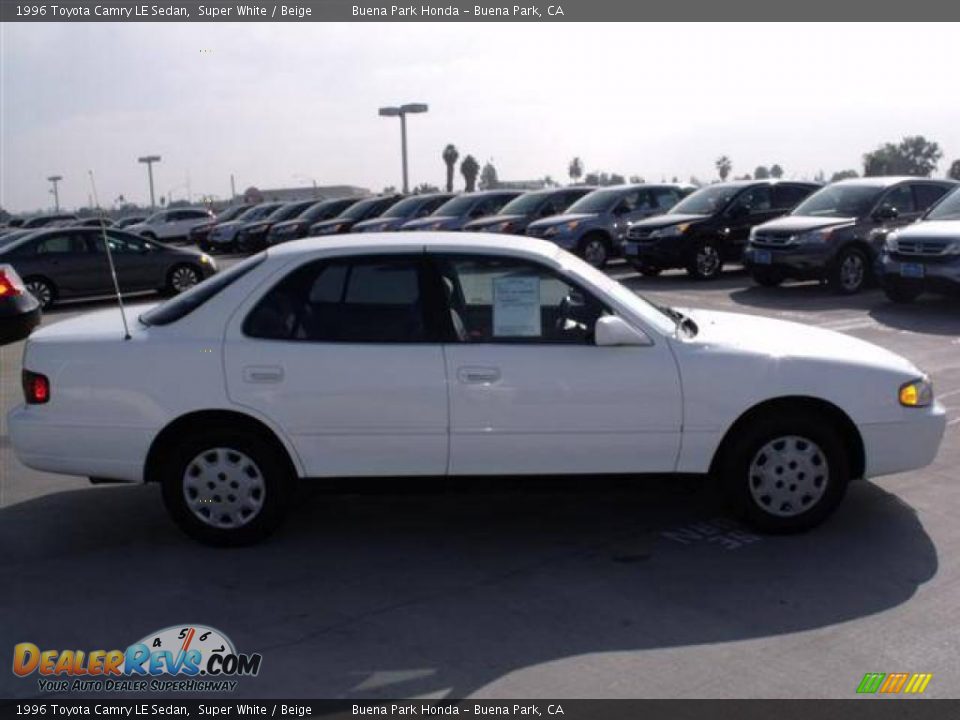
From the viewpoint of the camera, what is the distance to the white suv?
3800cm

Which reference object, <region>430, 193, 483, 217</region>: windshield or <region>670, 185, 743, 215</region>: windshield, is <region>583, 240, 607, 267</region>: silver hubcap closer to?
<region>670, 185, 743, 215</region>: windshield

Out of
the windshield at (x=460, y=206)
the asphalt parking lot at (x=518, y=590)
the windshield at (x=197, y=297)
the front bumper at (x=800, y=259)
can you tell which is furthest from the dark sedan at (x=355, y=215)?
the windshield at (x=197, y=297)

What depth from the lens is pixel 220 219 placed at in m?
36.3

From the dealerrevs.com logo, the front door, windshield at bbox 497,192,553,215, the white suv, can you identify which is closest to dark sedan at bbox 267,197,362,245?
windshield at bbox 497,192,553,215

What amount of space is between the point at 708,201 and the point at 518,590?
14.1m

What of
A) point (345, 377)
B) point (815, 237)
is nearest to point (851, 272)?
point (815, 237)

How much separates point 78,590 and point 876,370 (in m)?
4.14

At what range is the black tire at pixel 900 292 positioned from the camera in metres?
13.1

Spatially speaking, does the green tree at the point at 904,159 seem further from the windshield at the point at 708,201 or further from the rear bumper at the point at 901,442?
the rear bumper at the point at 901,442

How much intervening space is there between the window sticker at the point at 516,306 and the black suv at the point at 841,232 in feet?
34.2

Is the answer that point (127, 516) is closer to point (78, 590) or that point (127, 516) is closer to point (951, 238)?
point (78, 590)

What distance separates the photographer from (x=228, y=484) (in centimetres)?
521

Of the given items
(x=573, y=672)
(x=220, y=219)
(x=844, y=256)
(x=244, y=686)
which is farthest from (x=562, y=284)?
(x=220, y=219)

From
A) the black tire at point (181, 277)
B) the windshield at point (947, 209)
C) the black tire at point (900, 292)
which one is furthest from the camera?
the black tire at point (181, 277)
